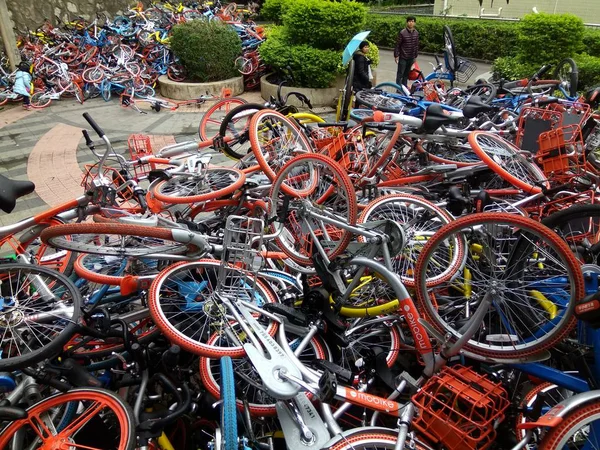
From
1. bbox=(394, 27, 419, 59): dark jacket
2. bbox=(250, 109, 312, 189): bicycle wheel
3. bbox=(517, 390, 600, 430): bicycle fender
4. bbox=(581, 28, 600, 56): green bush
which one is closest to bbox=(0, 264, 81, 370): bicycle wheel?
bbox=(250, 109, 312, 189): bicycle wheel

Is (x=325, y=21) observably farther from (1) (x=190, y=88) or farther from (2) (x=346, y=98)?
(2) (x=346, y=98)

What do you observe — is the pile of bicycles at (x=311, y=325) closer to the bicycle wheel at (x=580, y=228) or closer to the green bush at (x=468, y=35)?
the bicycle wheel at (x=580, y=228)

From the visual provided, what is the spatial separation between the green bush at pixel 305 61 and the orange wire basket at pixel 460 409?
9.95m

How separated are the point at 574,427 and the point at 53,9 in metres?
21.7

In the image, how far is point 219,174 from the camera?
15.2 ft

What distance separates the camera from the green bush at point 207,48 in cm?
1206

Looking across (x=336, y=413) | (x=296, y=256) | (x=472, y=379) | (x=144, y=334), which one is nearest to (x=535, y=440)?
(x=472, y=379)

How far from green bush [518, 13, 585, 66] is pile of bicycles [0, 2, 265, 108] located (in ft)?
25.1

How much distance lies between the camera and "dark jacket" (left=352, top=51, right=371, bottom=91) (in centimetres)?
916

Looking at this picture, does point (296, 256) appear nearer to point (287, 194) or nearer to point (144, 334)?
point (287, 194)

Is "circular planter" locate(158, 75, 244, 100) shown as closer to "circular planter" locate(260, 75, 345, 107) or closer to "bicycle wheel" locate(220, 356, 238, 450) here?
"circular planter" locate(260, 75, 345, 107)

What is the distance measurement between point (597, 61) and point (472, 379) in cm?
1262

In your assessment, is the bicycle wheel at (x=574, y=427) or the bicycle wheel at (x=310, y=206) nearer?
the bicycle wheel at (x=574, y=427)

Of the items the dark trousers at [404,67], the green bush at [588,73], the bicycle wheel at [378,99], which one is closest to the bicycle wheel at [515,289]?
the bicycle wheel at [378,99]
